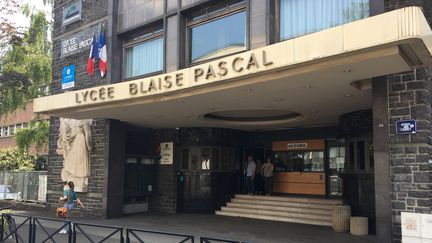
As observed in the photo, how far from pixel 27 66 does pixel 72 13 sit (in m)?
10.3

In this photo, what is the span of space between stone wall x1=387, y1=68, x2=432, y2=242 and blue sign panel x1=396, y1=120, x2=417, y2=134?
0.25 ft

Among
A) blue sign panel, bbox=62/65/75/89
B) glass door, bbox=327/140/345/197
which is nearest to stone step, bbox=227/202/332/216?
glass door, bbox=327/140/345/197

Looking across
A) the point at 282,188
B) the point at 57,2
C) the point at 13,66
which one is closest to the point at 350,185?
the point at 282,188

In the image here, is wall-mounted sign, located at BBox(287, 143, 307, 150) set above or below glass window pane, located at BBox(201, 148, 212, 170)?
above

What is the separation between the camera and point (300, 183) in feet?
62.1

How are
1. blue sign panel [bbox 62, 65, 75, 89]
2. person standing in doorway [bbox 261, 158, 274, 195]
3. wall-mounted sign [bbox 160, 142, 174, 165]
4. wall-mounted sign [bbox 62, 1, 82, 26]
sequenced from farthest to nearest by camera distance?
1. person standing in doorway [bbox 261, 158, 274, 195]
2. wall-mounted sign [bbox 62, 1, 82, 26]
3. blue sign panel [bbox 62, 65, 75, 89]
4. wall-mounted sign [bbox 160, 142, 174, 165]

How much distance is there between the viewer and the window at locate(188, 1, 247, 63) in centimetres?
1279

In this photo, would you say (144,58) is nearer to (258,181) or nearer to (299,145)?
(258,181)

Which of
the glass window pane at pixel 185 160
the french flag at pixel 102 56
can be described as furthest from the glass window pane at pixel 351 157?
the french flag at pixel 102 56

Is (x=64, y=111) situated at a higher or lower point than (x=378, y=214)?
higher

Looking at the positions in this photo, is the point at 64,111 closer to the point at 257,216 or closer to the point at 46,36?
the point at 257,216

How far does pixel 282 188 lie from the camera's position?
64.1 feet

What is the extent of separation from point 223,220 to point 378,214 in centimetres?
720

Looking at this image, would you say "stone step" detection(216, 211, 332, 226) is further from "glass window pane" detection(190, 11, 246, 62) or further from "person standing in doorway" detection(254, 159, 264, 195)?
"glass window pane" detection(190, 11, 246, 62)
